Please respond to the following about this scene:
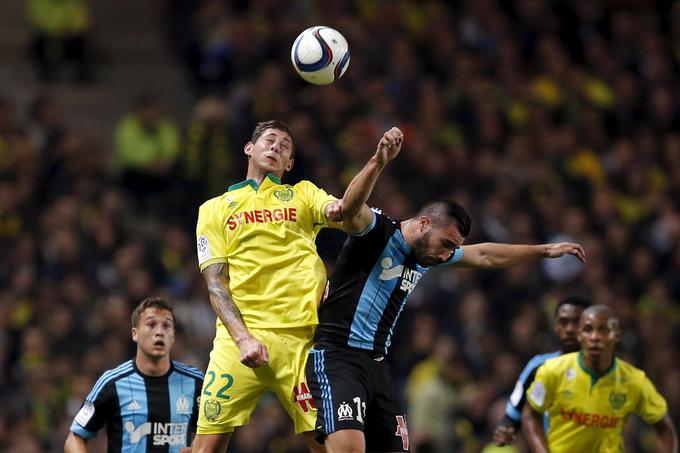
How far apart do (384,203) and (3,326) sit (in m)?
4.36

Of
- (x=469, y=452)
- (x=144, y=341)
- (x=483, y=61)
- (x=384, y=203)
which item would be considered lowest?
(x=469, y=452)

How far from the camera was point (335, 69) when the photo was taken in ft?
29.8

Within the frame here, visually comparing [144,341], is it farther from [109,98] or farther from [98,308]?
[109,98]

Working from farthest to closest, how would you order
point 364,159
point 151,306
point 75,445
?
point 364,159 < point 151,306 < point 75,445

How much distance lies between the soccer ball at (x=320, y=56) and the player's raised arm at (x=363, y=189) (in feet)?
3.50

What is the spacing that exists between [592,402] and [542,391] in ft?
1.16

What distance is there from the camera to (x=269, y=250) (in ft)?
28.3

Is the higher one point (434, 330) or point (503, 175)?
point (503, 175)

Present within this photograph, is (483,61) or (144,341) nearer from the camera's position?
(144,341)

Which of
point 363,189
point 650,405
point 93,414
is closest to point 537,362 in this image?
point 650,405

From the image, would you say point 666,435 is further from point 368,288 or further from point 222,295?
point 222,295

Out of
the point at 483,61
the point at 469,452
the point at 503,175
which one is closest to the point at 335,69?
the point at 469,452

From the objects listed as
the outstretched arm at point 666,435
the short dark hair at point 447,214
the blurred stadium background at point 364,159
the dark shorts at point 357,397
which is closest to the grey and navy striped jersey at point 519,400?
the outstretched arm at point 666,435

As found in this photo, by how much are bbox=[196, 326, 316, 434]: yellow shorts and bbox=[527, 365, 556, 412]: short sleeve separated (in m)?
1.88
